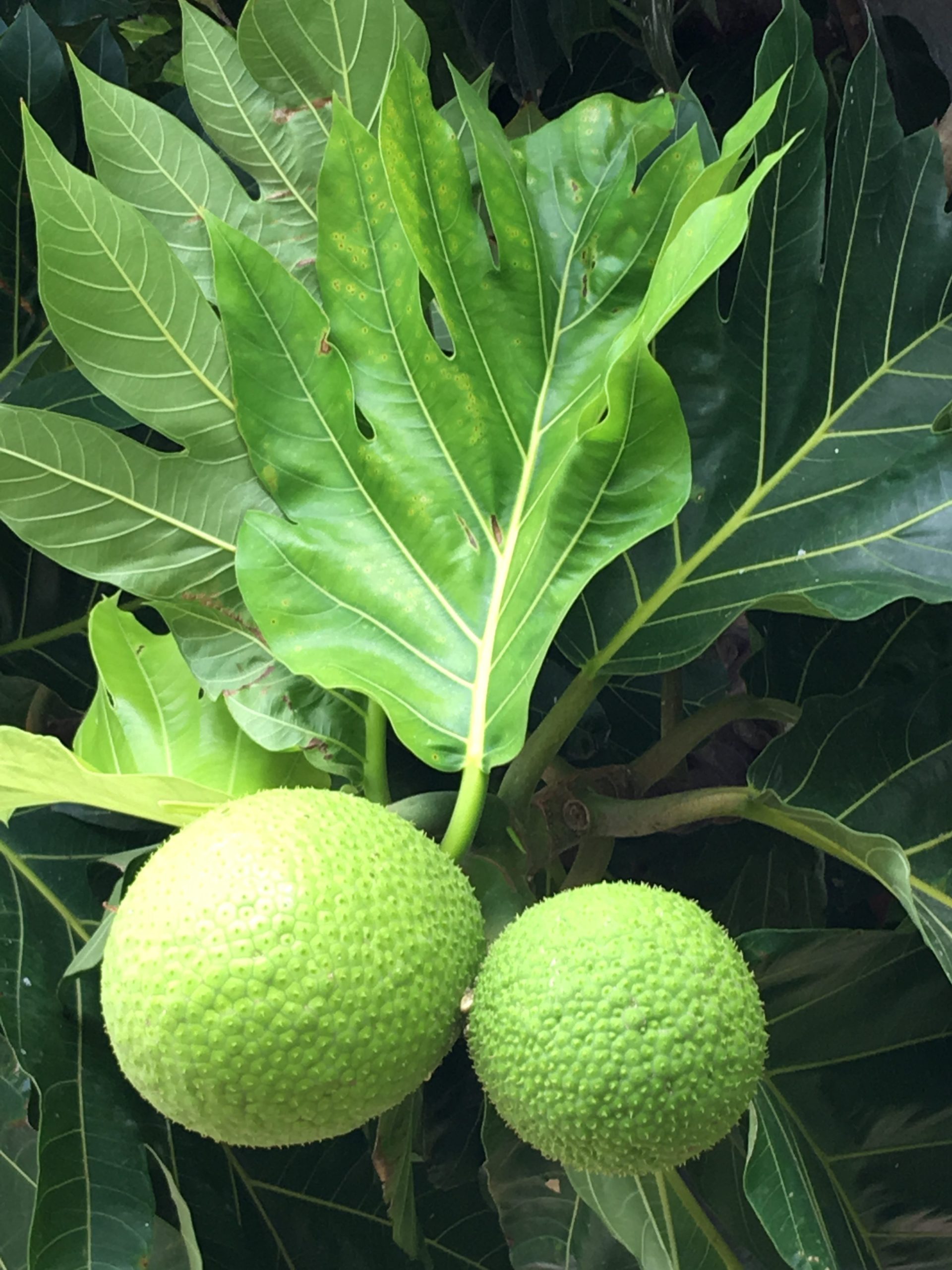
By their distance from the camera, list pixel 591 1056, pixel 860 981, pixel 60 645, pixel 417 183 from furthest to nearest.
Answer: pixel 60 645 → pixel 860 981 → pixel 417 183 → pixel 591 1056

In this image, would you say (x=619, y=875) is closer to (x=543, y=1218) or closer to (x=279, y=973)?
(x=543, y=1218)

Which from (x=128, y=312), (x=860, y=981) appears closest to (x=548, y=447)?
(x=128, y=312)

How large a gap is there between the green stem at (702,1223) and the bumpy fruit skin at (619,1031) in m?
0.22

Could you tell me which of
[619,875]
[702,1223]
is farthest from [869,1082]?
[619,875]

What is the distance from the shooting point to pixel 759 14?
2.68 ft

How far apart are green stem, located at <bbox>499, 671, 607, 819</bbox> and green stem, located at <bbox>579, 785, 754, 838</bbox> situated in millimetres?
60

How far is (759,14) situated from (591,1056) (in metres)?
0.77

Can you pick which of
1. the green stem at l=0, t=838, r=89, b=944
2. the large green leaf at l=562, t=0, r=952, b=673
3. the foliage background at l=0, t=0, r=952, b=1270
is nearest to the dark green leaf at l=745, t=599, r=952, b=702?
the foliage background at l=0, t=0, r=952, b=1270

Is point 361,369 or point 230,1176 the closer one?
point 361,369

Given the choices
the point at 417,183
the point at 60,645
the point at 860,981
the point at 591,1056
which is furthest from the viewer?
the point at 60,645

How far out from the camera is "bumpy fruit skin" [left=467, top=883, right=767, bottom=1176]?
1.31ft

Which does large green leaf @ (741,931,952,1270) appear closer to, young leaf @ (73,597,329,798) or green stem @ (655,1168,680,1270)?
green stem @ (655,1168,680,1270)

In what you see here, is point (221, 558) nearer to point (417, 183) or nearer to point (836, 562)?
point (417, 183)

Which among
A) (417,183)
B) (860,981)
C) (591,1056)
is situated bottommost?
(860,981)
